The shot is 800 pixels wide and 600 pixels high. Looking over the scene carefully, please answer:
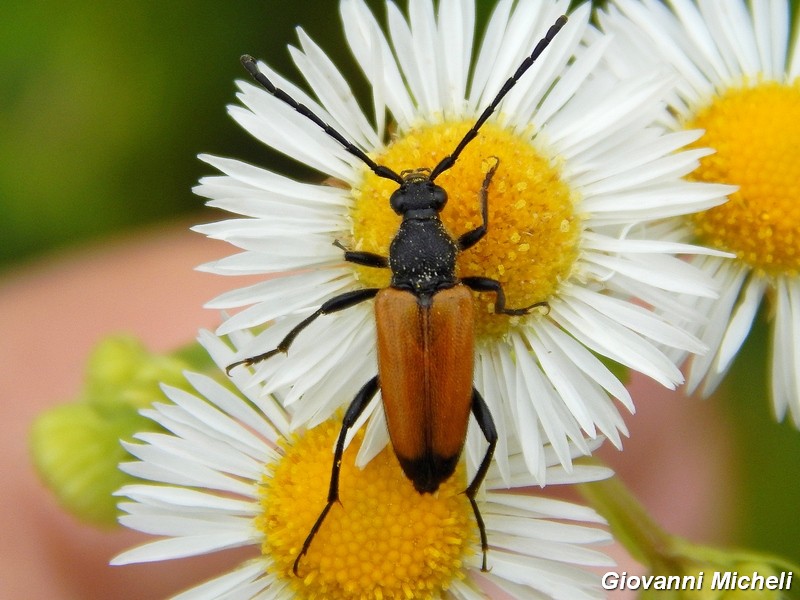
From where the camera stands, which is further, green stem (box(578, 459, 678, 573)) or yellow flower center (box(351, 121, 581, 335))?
green stem (box(578, 459, 678, 573))

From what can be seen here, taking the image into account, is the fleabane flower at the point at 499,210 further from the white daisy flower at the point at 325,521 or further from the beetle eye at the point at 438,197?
the white daisy flower at the point at 325,521

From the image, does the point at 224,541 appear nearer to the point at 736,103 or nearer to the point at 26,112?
the point at 736,103

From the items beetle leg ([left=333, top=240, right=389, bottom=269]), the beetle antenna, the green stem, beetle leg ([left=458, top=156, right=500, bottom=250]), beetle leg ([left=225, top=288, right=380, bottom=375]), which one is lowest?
the green stem

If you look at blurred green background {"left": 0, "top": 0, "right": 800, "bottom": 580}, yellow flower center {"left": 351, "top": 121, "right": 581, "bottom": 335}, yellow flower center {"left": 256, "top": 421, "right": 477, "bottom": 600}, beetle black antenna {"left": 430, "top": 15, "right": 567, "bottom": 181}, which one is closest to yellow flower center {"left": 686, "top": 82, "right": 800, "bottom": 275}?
yellow flower center {"left": 351, "top": 121, "right": 581, "bottom": 335}

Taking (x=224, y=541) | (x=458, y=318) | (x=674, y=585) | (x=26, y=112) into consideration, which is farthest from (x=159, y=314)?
(x=674, y=585)

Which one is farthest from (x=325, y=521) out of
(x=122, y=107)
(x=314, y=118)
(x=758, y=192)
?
(x=122, y=107)

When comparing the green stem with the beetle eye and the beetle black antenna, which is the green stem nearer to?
the beetle eye
